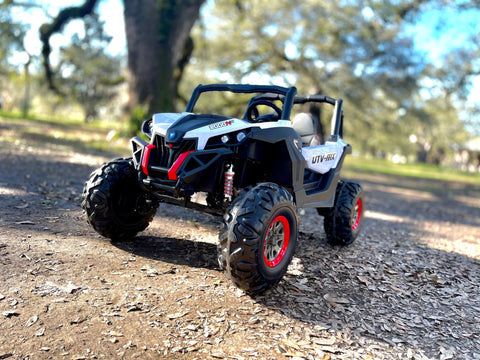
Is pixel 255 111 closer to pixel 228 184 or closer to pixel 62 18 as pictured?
pixel 228 184

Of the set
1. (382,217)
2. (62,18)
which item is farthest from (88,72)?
(382,217)

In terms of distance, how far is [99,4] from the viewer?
15773mm

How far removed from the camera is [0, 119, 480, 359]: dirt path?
2.91 metres

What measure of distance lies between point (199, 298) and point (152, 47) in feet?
37.0

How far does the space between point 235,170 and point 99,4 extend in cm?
1409

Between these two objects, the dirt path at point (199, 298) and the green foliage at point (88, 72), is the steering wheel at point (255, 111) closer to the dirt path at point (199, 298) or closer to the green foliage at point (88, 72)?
the dirt path at point (199, 298)

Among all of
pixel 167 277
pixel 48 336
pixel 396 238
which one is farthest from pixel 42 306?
pixel 396 238

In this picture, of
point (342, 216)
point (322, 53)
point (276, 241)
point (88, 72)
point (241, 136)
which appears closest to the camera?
point (276, 241)

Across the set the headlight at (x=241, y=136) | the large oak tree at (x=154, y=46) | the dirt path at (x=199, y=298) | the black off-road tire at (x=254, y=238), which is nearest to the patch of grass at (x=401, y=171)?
the large oak tree at (x=154, y=46)

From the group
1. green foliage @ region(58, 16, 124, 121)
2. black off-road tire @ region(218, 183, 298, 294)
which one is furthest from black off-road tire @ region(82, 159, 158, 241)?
green foliage @ region(58, 16, 124, 121)

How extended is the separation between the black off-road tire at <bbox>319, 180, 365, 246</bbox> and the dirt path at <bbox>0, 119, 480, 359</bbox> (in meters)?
0.16

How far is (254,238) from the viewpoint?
3354 millimetres

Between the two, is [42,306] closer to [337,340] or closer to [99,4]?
[337,340]

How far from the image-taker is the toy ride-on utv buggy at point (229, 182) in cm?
344
